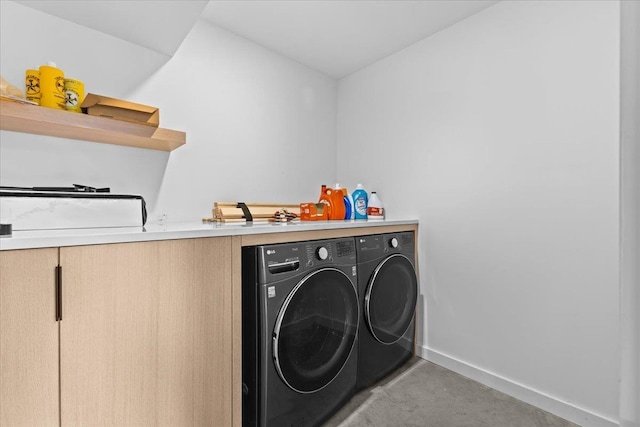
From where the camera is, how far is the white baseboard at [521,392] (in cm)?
164

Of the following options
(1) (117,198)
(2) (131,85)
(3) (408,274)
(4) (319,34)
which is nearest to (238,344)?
(1) (117,198)

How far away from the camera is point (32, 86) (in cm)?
147

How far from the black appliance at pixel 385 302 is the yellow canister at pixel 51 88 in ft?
5.26

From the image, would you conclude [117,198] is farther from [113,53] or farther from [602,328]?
[602,328]

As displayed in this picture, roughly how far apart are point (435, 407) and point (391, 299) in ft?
2.03

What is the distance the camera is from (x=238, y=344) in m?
1.38

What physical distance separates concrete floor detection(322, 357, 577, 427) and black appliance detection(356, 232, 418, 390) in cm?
11

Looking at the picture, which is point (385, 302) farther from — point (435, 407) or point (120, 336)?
point (120, 336)

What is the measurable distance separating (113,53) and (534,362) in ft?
9.55

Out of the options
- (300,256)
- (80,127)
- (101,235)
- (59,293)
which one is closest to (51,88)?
(80,127)

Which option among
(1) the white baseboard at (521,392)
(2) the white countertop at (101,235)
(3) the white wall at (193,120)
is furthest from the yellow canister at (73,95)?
(1) the white baseboard at (521,392)

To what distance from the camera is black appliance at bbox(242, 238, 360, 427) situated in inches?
55.2

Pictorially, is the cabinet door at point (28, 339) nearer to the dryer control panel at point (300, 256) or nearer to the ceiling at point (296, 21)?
the dryer control panel at point (300, 256)

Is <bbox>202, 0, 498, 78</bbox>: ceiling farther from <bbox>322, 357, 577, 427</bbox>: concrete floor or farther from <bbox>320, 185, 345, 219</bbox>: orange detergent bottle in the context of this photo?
<bbox>322, 357, 577, 427</bbox>: concrete floor
